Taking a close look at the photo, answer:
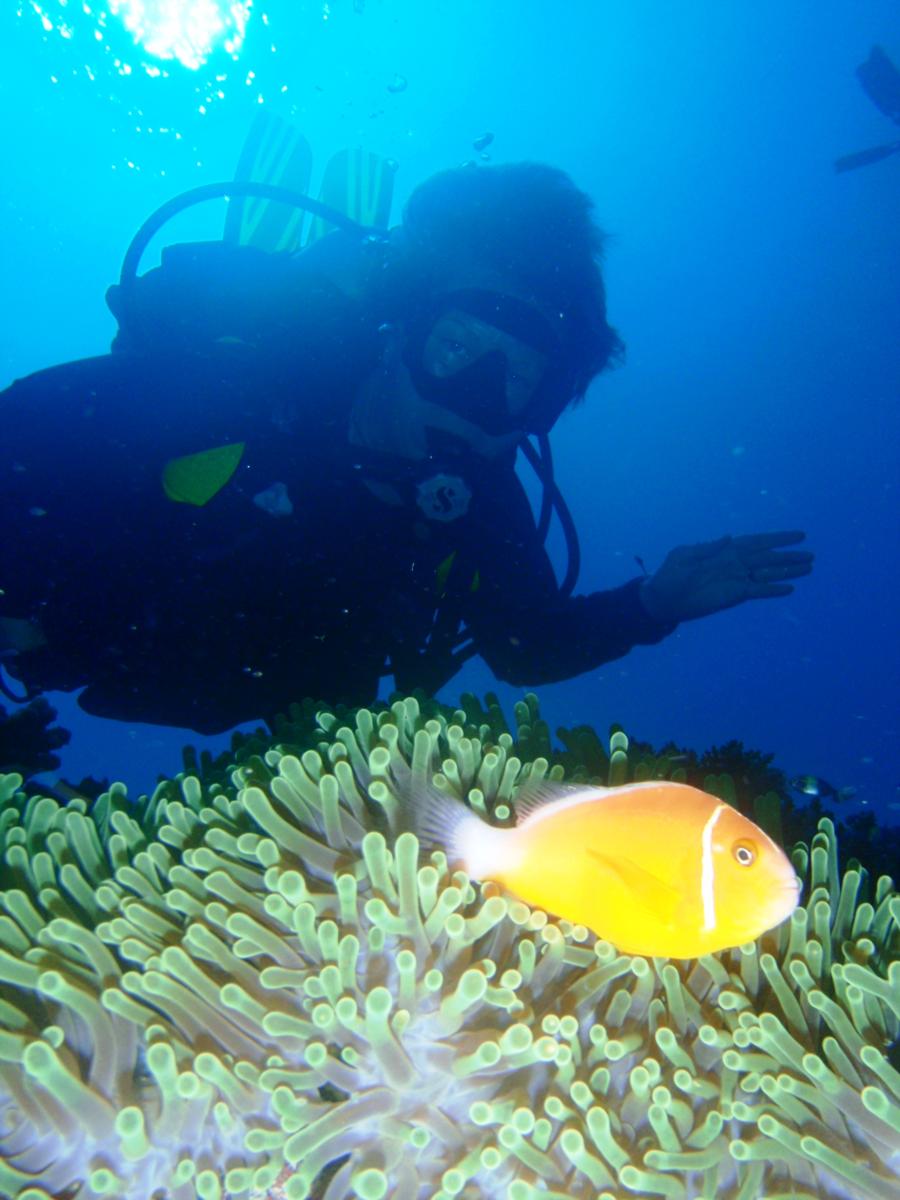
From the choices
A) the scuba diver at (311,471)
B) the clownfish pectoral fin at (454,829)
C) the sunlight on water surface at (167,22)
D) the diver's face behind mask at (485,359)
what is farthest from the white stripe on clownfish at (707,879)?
the sunlight on water surface at (167,22)

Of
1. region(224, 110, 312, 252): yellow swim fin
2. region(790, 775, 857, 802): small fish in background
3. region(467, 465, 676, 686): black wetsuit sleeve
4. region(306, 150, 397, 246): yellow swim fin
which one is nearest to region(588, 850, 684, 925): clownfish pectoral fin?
region(790, 775, 857, 802): small fish in background

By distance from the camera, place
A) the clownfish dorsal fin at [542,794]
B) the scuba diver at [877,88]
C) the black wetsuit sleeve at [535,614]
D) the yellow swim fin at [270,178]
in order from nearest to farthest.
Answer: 1. the clownfish dorsal fin at [542,794]
2. the black wetsuit sleeve at [535,614]
3. the yellow swim fin at [270,178]
4. the scuba diver at [877,88]

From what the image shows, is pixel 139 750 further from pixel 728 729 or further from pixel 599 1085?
pixel 599 1085

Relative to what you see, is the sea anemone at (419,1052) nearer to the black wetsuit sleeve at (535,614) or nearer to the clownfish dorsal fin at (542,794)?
the clownfish dorsal fin at (542,794)

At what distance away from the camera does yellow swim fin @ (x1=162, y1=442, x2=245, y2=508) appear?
3834 millimetres

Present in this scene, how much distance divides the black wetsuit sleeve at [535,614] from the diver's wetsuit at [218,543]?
1.55 feet

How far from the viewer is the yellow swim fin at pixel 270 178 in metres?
5.86

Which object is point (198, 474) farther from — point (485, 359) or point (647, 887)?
point (647, 887)

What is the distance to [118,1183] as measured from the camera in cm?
150

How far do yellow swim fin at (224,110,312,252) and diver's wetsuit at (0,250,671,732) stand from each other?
2142 mm

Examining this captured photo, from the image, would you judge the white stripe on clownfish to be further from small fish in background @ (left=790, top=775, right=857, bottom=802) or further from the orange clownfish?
small fish in background @ (left=790, top=775, right=857, bottom=802)

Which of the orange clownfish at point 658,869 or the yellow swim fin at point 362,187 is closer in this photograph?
the orange clownfish at point 658,869

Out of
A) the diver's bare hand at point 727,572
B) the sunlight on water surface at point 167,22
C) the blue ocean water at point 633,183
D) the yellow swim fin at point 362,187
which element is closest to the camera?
the diver's bare hand at point 727,572

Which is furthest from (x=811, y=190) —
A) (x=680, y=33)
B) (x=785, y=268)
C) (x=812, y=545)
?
(x=812, y=545)
